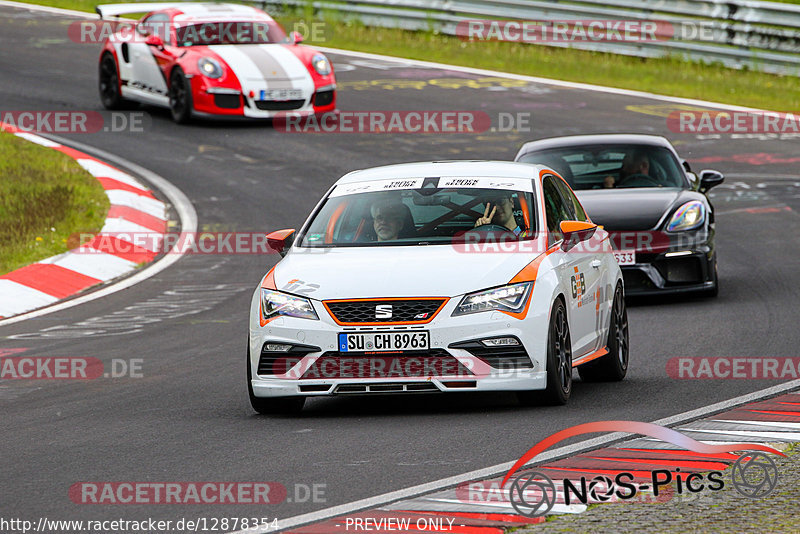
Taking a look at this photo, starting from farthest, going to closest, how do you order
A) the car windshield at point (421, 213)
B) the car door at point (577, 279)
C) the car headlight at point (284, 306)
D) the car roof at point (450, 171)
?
1. the car roof at point (450, 171)
2. the car windshield at point (421, 213)
3. the car door at point (577, 279)
4. the car headlight at point (284, 306)

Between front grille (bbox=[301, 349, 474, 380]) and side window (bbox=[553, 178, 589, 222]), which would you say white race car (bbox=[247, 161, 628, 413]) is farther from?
side window (bbox=[553, 178, 589, 222])

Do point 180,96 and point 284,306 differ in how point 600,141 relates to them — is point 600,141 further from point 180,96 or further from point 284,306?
point 180,96

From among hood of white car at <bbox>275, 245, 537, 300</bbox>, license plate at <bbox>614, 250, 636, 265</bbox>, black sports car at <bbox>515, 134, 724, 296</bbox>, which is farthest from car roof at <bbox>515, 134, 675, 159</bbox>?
hood of white car at <bbox>275, 245, 537, 300</bbox>

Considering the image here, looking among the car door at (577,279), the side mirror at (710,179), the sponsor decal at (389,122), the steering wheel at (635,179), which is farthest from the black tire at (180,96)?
the car door at (577,279)

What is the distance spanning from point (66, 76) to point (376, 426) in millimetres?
18336

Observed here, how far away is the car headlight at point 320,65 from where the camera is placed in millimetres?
21219

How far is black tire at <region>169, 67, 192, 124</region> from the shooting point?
21.3 m

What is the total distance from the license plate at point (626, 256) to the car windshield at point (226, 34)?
32.3ft

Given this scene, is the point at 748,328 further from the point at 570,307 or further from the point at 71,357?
the point at 71,357

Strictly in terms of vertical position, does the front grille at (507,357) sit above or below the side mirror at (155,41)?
below

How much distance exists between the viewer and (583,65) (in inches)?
1042

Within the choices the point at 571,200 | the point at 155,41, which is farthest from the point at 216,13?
the point at 571,200

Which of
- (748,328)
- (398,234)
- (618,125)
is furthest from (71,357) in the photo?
(618,125)

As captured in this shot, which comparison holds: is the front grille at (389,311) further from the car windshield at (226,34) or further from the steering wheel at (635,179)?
the car windshield at (226,34)
